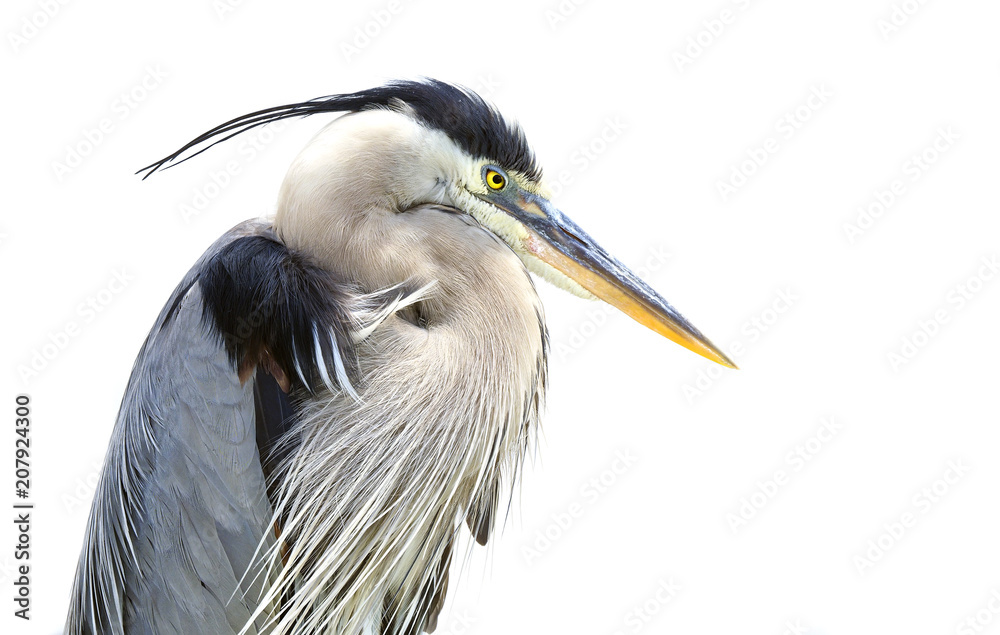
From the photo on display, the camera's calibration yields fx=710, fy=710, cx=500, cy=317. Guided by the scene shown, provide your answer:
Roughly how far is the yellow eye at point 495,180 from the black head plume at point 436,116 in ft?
0.08

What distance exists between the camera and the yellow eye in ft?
4.94

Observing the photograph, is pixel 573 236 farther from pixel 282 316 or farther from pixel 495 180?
pixel 282 316

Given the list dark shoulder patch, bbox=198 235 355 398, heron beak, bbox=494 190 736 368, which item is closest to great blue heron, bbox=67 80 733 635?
dark shoulder patch, bbox=198 235 355 398

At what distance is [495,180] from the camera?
59.7 inches

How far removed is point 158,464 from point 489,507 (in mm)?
675

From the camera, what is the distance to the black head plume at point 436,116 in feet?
4.72

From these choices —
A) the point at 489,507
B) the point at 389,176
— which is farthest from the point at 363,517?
the point at 389,176

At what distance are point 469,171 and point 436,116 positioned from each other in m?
0.13

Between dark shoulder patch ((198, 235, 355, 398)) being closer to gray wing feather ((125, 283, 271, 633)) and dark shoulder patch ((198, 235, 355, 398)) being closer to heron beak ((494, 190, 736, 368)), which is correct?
gray wing feather ((125, 283, 271, 633))

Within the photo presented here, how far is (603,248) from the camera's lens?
1.60m

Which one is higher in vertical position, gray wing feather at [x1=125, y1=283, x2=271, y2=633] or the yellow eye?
the yellow eye

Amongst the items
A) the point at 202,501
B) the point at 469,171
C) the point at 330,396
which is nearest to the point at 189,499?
the point at 202,501

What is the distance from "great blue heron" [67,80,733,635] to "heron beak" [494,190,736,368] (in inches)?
6.1

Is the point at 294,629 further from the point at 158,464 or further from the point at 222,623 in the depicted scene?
the point at 158,464
